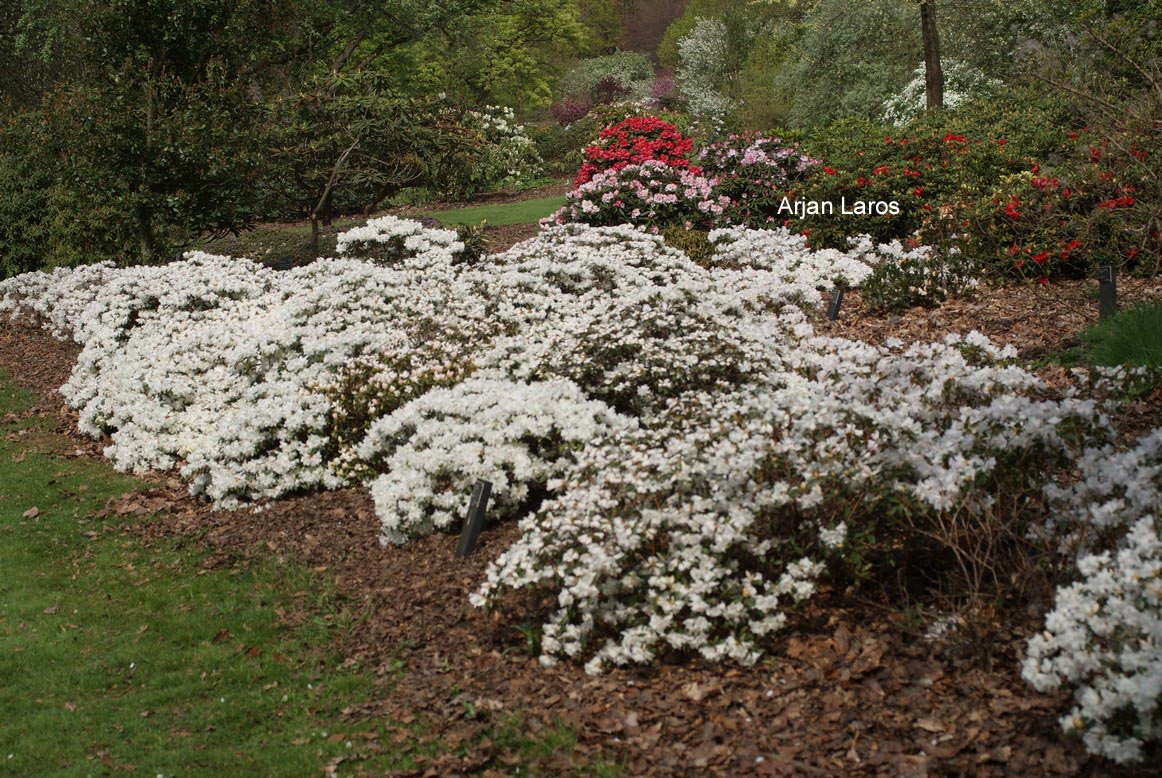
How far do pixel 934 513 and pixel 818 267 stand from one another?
20.8 ft

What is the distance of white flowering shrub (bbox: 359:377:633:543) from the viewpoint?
19.6ft

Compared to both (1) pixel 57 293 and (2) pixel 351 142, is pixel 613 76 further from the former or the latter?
(1) pixel 57 293

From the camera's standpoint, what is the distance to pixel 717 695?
4.19 m

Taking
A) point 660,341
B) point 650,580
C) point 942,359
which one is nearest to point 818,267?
point 660,341

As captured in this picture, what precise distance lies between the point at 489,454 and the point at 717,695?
234 centimetres

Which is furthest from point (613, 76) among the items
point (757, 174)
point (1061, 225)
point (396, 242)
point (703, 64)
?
point (1061, 225)

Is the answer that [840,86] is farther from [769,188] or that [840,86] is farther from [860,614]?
[860,614]

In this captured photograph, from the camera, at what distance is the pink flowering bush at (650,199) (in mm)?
12781

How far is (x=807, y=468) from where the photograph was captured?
4.52 meters

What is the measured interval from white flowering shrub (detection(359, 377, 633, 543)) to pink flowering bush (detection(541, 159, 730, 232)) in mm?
6794

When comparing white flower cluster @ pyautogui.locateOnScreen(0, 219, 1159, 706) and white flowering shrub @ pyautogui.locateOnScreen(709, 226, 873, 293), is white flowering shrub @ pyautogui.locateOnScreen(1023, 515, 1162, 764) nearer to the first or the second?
white flower cluster @ pyautogui.locateOnScreen(0, 219, 1159, 706)

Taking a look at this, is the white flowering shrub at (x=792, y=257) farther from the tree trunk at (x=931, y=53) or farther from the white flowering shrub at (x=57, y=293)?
the tree trunk at (x=931, y=53)

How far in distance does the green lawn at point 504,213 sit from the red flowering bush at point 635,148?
226cm

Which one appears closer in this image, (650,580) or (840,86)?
(650,580)
